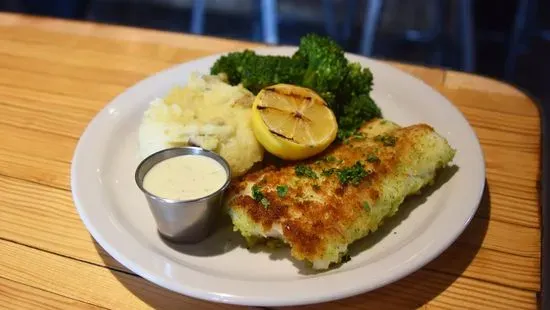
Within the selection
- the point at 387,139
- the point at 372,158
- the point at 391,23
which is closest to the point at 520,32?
the point at 391,23

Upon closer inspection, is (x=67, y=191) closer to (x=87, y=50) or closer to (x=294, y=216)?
(x=294, y=216)

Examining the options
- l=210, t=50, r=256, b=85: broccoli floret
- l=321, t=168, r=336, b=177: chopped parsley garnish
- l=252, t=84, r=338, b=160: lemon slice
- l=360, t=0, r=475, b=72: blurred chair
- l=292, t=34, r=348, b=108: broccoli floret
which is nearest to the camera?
l=321, t=168, r=336, b=177: chopped parsley garnish

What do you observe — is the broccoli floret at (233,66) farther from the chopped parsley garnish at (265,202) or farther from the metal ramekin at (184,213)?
the chopped parsley garnish at (265,202)

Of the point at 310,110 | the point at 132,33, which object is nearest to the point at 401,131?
the point at 310,110

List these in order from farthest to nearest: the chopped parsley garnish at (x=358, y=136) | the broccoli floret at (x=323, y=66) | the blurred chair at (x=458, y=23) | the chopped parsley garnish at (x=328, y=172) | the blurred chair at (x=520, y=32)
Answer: the blurred chair at (x=520, y=32), the blurred chair at (x=458, y=23), the broccoli floret at (x=323, y=66), the chopped parsley garnish at (x=358, y=136), the chopped parsley garnish at (x=328, y=172)

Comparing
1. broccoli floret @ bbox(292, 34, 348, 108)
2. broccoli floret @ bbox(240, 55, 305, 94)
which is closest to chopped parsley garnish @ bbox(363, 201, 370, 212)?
broccoli floret @ bbox(292, 34, 348, 108)

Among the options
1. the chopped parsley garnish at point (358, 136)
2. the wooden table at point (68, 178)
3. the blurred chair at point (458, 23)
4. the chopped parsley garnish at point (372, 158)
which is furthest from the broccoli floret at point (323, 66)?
the blurred chair at point (458, 23)

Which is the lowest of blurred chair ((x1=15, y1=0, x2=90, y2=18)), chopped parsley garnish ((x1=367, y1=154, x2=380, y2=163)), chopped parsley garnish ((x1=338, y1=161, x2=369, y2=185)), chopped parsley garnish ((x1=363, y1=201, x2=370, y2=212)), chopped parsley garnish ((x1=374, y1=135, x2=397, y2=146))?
blurred chair ((x1=15, y1=0, x2=90, y2=18))

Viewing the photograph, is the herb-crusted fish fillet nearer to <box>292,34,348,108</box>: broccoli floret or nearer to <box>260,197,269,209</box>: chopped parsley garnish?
<box>260,197,269,209</box>: chopped parsley garnish
